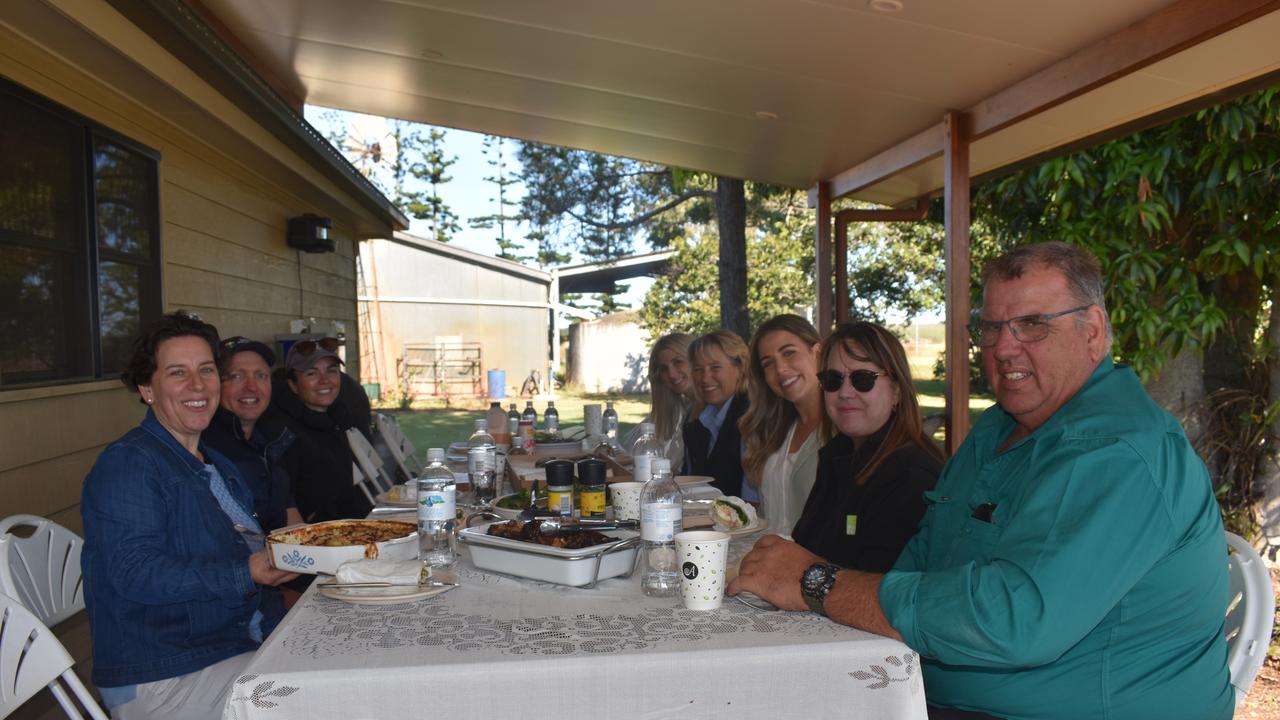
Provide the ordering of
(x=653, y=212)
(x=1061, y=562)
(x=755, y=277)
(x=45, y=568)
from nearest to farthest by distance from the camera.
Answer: (x=1061, y=562), (x=45, y=568), (x=653, y=212), (x=755, y=277)

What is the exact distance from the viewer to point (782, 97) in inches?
179

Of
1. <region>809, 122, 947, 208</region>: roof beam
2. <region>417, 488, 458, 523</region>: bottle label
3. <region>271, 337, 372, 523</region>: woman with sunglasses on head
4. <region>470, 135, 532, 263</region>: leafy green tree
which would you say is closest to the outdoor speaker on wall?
<region>271, 337, 372, 523</region>: woman with sunglasses on head

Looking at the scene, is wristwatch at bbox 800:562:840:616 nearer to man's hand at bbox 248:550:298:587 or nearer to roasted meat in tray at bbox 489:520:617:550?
roasted meat in tray at bbox 489:520:617:550

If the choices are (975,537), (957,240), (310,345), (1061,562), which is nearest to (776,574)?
(975,537)

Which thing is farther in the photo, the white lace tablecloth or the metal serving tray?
the metal serving tray

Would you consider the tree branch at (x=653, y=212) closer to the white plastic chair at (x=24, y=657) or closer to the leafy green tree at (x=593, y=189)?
the leafy green tree at (x=593, y=189)

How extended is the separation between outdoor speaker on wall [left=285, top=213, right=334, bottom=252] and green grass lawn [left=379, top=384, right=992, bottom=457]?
4416 millimetres

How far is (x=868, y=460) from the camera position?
8.49 feet

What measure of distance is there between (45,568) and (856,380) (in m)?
2.42

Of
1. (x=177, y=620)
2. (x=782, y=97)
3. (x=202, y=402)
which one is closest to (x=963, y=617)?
(x=177, y=620)

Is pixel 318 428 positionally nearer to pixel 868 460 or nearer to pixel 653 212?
pixel 868 460

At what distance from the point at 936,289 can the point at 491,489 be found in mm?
13833

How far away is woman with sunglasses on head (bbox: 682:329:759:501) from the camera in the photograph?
4.62m

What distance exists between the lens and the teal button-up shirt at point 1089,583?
1622 mm
